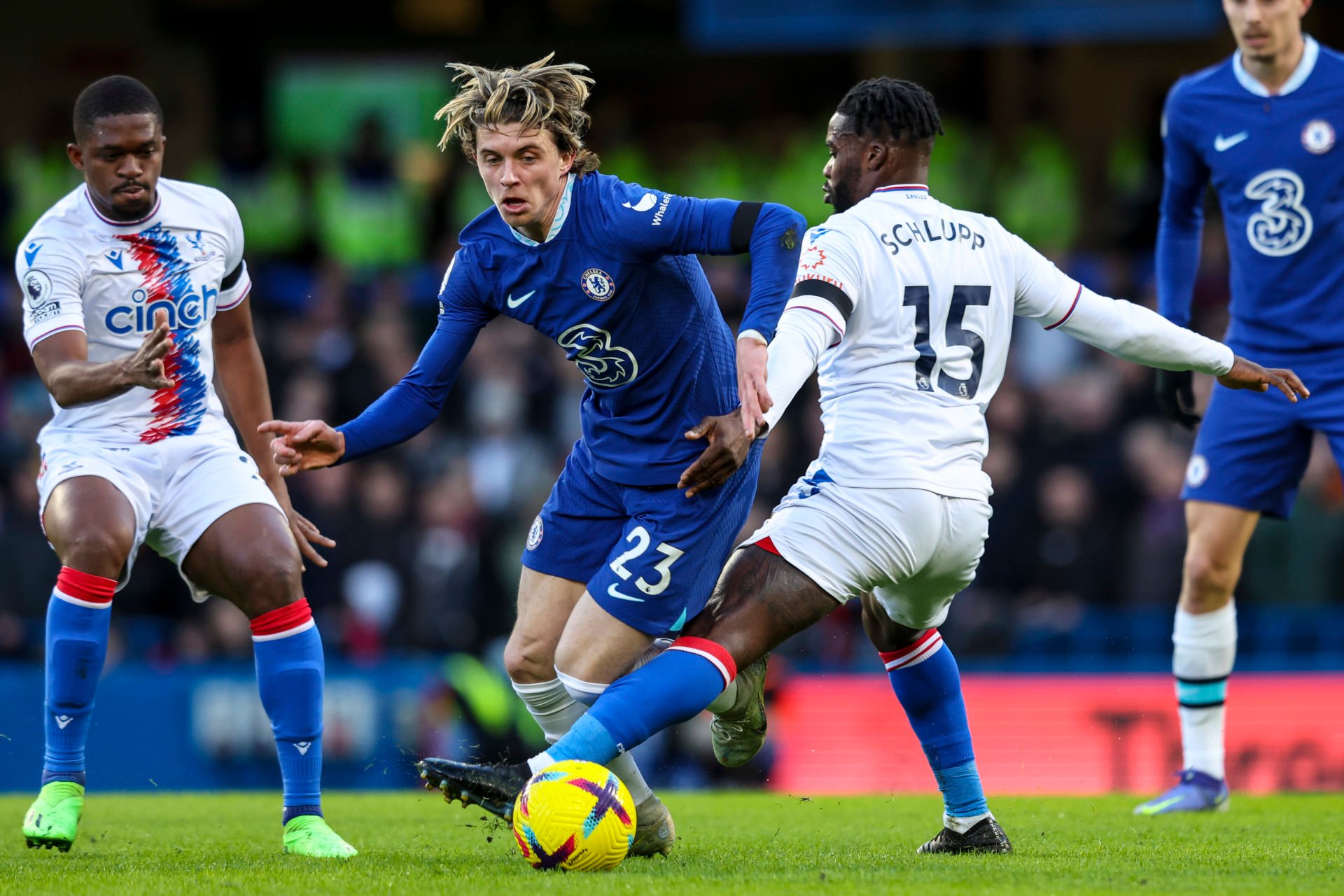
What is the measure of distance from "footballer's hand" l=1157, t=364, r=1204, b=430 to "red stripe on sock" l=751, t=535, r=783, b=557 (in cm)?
259

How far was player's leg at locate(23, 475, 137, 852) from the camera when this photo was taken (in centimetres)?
534

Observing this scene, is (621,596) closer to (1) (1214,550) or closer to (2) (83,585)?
(2) (83,585)

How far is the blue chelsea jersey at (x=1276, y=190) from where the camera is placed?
630 centimetres

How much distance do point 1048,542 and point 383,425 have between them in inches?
277

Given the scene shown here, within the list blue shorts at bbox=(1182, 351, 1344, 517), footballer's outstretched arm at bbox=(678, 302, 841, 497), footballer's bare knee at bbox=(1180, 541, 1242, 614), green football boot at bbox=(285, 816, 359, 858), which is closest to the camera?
footballer's outstretched arm at bbox=(678, 302, 841, 497)

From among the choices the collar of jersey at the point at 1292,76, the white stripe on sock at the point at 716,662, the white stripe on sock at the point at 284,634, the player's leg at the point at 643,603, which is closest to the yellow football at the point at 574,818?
the player's leg at the point at 643,603

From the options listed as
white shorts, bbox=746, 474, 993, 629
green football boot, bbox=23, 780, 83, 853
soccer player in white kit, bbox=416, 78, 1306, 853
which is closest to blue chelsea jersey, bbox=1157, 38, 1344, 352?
soccer player in white kit, bbox=416, 78, 1306, 853

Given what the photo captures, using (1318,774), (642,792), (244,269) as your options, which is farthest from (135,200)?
(1318,774)

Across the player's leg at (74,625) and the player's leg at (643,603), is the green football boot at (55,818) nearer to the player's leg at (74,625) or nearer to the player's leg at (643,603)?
the player's leg at (74,625)

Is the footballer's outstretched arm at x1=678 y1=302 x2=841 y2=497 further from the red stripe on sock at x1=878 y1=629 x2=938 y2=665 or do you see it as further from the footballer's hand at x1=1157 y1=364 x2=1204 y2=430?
the footballer's hand at x1=1157 y1=364 x2=1204 y2=430

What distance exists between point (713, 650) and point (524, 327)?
32.1ft

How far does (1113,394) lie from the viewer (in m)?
12.5

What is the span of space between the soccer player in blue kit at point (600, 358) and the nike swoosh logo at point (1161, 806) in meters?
2.20

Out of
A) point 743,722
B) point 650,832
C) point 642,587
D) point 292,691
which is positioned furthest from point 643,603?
point 292,691
